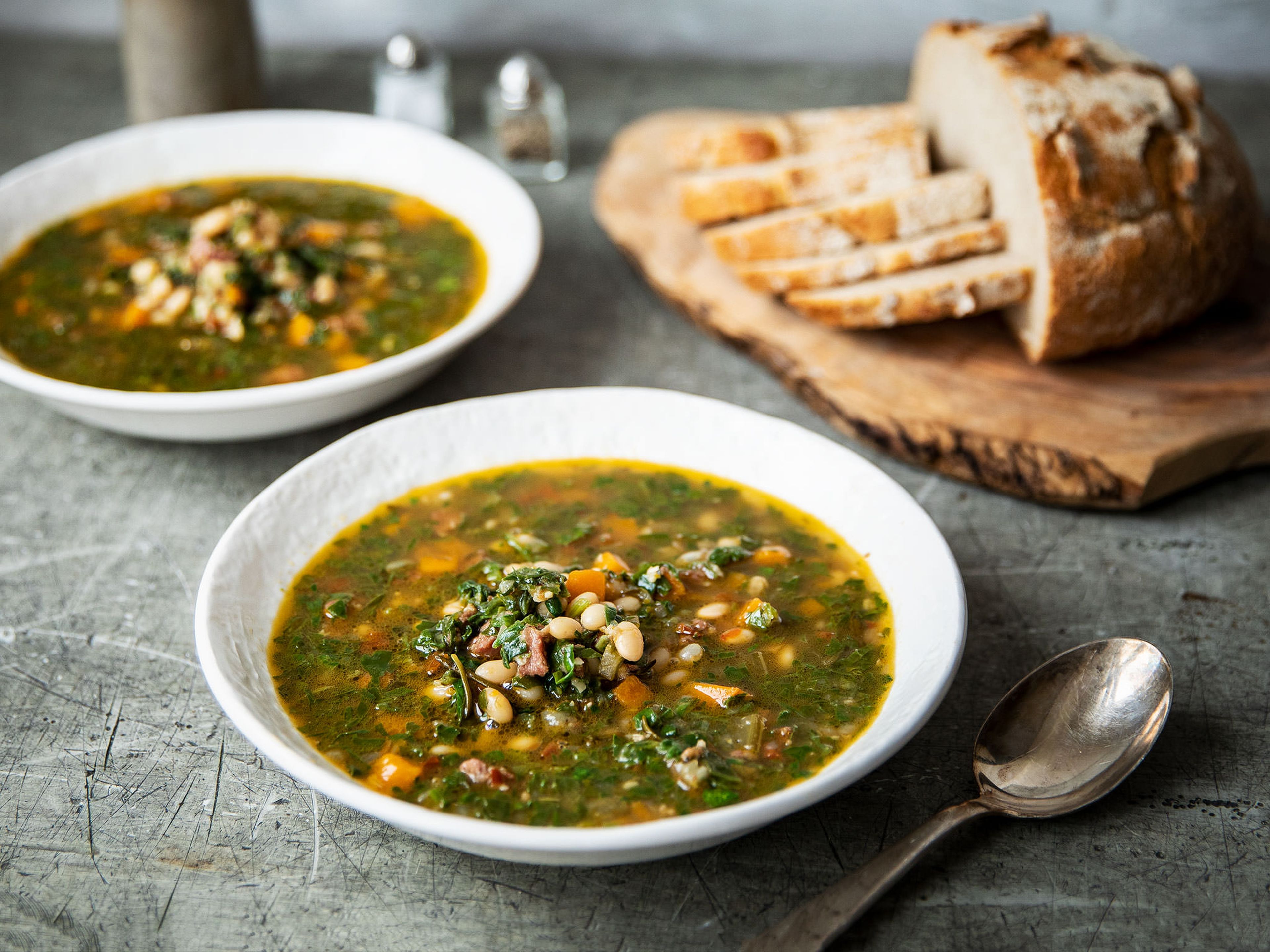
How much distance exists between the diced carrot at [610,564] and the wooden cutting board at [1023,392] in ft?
4.37

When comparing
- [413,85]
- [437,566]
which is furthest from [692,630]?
[413,85]

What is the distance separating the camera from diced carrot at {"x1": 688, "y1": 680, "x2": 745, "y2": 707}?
9.31ft

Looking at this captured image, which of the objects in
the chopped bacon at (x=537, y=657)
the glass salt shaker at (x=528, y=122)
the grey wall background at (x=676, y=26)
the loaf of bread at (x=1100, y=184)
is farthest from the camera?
the grey wall background at (x=676, y=26)

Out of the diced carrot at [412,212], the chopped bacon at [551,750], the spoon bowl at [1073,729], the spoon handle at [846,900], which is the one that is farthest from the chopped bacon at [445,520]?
the diced carrot at [412,212]

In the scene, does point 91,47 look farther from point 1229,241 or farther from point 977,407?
point 1229,241

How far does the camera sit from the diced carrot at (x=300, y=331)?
432cm

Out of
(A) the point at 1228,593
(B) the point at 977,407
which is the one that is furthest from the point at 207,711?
(A) the point at 1228,593

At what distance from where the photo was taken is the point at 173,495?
3.93 metres

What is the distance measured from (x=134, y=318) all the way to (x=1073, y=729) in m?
3.57

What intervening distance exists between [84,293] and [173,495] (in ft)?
3.86

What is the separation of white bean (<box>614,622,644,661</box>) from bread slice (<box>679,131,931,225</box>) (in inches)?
91.5

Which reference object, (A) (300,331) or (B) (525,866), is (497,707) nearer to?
(B) (525,866)

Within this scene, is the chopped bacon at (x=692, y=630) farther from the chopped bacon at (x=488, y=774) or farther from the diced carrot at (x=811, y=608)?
the chopped bacon at (x=488, y=774)

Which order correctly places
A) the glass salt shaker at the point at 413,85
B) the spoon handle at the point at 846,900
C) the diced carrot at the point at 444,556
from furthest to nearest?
1. the glass salt shaker at the point at 413,85
2. the diced carrot at the point at 444,556
3. the spoon handle at the point at 846,900
